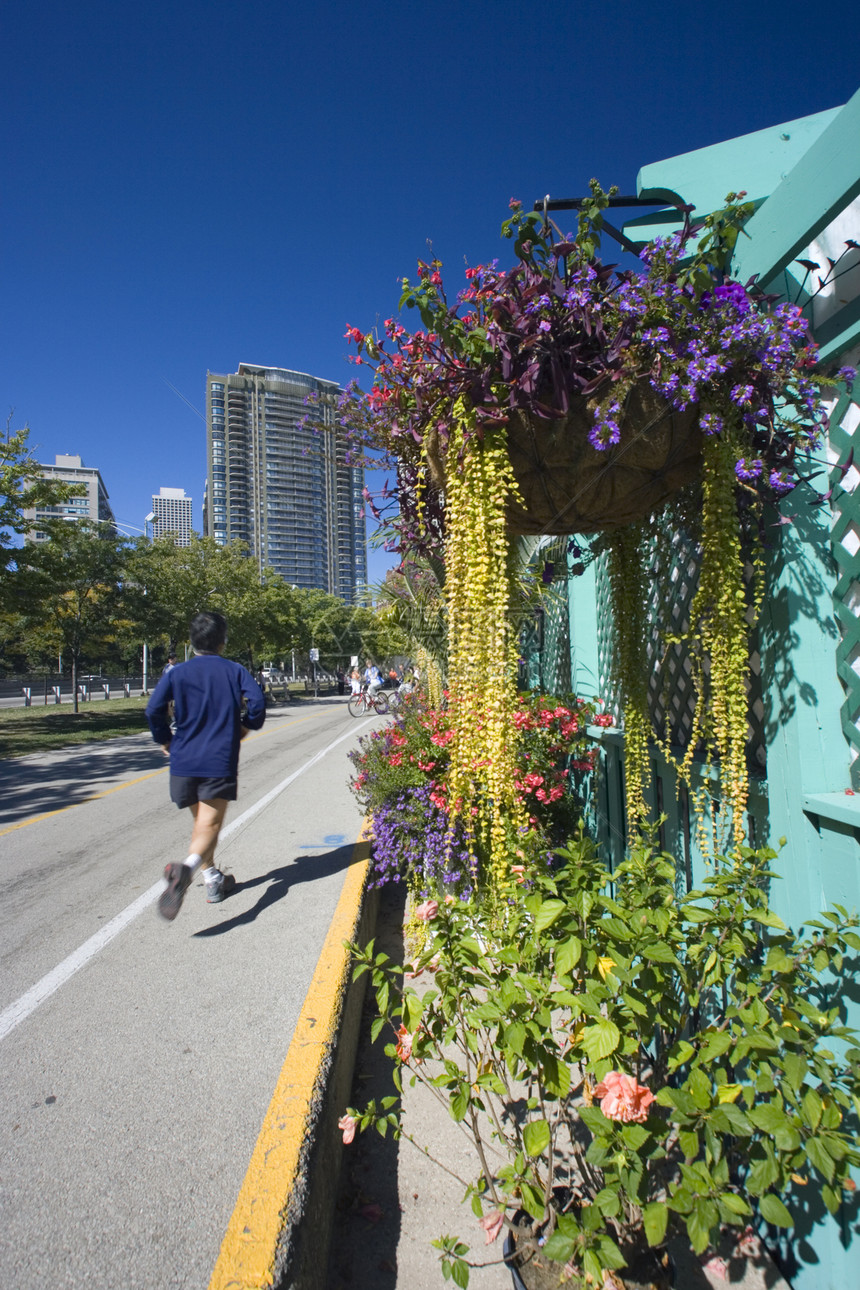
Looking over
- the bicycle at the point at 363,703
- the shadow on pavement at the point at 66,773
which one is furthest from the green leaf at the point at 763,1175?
the bicycle at the point at 363,703

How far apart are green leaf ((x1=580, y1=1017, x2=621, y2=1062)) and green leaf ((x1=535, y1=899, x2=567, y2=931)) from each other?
22cm

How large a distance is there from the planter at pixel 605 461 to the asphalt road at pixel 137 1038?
2359 mm

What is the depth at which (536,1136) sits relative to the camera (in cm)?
146

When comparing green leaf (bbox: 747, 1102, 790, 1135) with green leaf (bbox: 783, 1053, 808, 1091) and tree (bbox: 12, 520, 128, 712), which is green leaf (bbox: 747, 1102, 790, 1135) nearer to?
green leaf (bbox: 783, 1053, 808, 1091)

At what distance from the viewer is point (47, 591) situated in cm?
1545

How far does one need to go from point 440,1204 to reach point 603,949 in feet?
4.80

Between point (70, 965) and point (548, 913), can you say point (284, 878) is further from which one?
point (548, 913)

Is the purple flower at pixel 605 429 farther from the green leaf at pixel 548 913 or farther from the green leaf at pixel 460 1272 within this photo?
the green leaf at pixel 460 1272

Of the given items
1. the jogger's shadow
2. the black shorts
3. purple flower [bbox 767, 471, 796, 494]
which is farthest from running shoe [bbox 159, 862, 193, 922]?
purple flower [bbox 767, 471, 796, 494]

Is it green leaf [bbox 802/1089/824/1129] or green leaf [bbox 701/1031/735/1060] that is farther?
green leaf [bbox 701/1031/735/1060]

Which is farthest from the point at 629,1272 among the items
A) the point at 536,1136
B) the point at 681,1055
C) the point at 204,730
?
the point at 204,730

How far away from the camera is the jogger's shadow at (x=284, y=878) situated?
3926 mm

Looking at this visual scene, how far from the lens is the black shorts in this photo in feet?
12.8

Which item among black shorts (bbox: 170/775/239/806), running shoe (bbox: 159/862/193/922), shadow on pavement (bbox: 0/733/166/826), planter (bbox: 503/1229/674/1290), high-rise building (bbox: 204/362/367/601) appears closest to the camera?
planter (bbox: 503/1229/674/1290)
